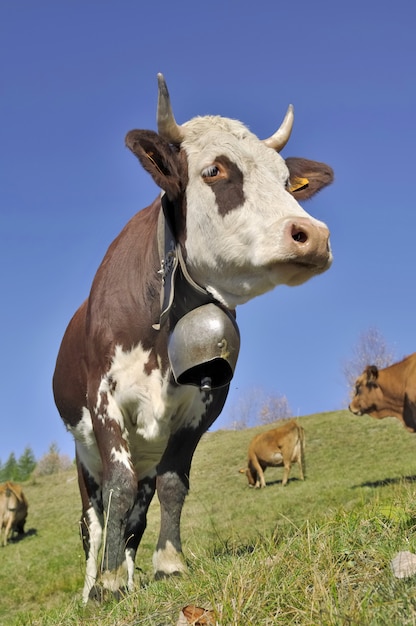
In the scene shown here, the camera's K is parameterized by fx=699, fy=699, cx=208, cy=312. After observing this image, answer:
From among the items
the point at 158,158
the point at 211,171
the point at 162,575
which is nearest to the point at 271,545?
the point at 162,575

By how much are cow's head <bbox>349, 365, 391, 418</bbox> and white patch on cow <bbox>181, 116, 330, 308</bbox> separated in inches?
625

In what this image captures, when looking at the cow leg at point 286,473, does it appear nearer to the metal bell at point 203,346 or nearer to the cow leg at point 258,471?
the cow leg at point 258,471

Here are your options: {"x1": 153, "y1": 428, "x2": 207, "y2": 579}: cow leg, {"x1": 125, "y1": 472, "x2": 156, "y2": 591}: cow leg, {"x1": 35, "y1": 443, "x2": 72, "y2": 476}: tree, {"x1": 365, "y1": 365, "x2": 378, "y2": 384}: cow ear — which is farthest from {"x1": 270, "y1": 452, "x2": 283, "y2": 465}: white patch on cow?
{"x1": 35, "y1": 443, "x2": 72, "y2": 476}: tree

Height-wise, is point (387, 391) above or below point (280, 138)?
below

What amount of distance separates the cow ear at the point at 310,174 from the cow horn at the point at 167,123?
1185 millimetres

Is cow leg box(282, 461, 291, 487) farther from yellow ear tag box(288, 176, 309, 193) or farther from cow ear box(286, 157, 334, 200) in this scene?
yellow ear tag box(288, 176, 309, 193)

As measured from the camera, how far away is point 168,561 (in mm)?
5141

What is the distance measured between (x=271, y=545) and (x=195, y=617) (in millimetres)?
1019

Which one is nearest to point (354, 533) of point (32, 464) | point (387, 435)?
point (387, 435)

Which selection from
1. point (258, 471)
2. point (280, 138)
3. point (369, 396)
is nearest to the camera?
point (280, 138)

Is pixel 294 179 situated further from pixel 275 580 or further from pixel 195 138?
pixel 275 580

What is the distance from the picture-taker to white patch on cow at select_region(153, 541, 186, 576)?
5.09 metres

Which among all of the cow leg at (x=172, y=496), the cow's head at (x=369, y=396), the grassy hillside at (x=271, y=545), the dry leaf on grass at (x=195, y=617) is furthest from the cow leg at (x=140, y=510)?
the cow's head at (x=369, y=396)

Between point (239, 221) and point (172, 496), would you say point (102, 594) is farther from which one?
point (239, 221)
